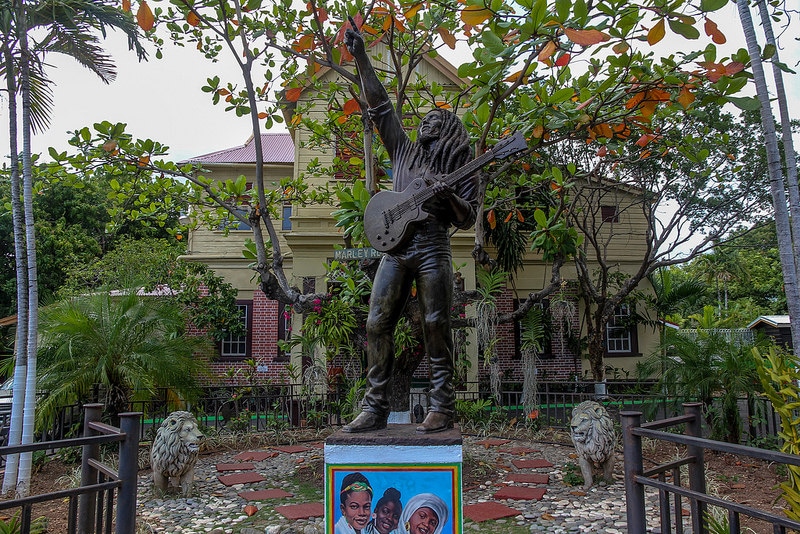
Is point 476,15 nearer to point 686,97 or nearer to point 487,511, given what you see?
point 686,97

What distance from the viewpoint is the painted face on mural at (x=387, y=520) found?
3000 millimetres

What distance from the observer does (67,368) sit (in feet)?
25.0

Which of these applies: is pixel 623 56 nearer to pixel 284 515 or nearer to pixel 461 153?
pixel 461 153

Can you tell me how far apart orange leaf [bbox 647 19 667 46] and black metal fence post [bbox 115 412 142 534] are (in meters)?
3.88

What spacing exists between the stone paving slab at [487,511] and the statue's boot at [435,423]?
6.35 ft

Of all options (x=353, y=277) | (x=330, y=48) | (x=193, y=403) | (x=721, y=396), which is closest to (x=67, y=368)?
(x=193, y=403)

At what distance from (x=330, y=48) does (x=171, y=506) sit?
4817 mm

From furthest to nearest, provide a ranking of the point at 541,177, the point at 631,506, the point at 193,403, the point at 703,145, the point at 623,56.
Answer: the point at 703,145
the point at 193,403
the point at 541,177
the point at 623,56
the point at 631,506

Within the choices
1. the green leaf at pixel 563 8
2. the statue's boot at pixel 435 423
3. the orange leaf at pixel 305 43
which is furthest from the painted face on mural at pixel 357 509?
the orange leaf at pixel 305 43

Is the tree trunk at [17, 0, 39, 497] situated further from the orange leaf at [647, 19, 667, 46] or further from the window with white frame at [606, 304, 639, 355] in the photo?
the window with white frame at [606, 304, 639, 355]

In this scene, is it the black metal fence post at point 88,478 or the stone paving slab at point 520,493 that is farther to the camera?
the stone paving slab at point 520,493

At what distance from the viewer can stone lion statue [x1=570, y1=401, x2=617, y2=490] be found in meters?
5.66

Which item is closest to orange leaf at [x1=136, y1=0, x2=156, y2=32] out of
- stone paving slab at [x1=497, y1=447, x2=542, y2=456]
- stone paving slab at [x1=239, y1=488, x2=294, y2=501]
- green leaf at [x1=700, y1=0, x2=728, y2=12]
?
green leaf at [x1=700, y1=0, x2=728, y2=12]

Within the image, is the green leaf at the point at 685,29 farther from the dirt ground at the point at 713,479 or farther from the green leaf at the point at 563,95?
the dirt ground at the point at 713,479
